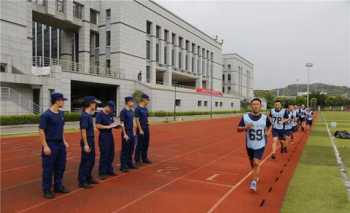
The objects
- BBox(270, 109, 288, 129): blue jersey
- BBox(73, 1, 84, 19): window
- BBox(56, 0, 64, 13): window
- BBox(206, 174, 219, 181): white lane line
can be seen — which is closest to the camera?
BBox(206, 174, 219, 181): white lane line

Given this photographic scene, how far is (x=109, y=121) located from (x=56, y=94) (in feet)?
5.63

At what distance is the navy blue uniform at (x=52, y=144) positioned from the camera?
5.78m

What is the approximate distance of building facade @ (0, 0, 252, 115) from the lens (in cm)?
2672

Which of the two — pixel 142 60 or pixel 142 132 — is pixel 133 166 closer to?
pixel 142 132

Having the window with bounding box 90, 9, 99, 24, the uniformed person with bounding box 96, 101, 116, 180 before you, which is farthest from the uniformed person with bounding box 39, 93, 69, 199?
the window with bounding box 90, 9, 99, 24

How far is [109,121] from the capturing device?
7.39 metres

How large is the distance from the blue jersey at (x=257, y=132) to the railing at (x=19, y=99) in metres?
22.2

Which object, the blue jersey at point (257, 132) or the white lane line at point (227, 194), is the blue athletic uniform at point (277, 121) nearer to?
the white lane line at point (227, 194)

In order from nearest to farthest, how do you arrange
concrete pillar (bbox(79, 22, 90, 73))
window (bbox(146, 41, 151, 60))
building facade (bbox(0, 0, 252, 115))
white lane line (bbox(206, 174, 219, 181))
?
white lane line (bbox(206, 174, 219, 181)) < building facade (bbox(0, 0, 252, 115)) < concrete pillar (bbox(79, 22, 90, 73)) < window (bbox(146, 41, 151, 60))

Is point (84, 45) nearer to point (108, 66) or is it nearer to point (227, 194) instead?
point (108, 66)

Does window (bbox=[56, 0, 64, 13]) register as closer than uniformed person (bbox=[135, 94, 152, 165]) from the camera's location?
No

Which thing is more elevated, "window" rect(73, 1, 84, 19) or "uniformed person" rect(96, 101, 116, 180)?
"window" rect(73, 1, 84, 19)

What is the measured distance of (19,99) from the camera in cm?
2508

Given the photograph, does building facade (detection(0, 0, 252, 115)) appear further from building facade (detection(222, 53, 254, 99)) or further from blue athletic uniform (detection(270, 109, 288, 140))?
building facade (detection(222, 53, 254, 99))
